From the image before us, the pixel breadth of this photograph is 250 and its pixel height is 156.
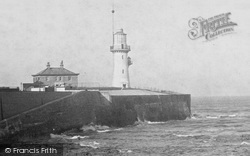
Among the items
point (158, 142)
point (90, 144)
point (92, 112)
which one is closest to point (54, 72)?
point (92, 112)

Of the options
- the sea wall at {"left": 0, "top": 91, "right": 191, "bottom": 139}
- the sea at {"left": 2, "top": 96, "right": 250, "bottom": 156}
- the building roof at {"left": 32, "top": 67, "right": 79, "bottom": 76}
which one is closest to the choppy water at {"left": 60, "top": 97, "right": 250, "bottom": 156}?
the sea at {"left": 2, "top": 96, "right": 250, "bottom": 156}

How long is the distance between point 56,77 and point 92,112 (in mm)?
16043

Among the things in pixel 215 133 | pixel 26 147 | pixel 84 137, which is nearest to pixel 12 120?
pixel 26 147

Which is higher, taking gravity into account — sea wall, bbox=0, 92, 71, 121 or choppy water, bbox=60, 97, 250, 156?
sea wall, bbox=0, 92, 71, 121

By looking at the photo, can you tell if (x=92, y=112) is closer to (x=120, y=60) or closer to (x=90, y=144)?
(x=90, y=144)

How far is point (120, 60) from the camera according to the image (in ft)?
Answer: 202

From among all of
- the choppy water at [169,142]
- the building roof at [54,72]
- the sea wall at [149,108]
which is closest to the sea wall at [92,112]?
the sea wall at [149,108]

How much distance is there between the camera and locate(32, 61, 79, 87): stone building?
56862 millimetres

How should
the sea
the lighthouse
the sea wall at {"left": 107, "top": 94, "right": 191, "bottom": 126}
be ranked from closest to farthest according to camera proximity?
the sea, the sea wall at {"left": 107, "top": 94, "right": 191, "bottom": 126}, the lighthouse

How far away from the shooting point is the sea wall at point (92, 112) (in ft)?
109

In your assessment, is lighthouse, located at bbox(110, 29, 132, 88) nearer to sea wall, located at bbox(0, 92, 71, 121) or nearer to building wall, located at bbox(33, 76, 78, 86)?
→ building wall, located at bbox(33, 76, 78, 86)

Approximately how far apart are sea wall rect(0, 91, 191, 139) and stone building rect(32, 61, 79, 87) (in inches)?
408

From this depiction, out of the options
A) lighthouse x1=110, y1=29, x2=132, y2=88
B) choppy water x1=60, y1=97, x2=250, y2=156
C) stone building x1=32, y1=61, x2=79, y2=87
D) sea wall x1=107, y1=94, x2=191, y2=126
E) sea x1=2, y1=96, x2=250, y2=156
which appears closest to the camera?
sea x1=2, y1=96, x2=250, y2=156

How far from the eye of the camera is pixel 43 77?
5694cm
